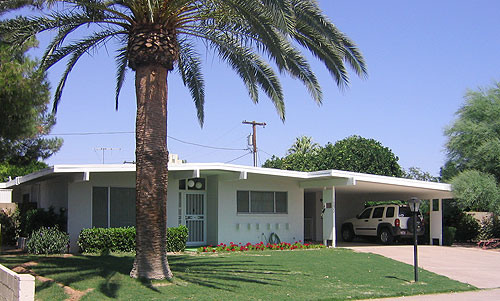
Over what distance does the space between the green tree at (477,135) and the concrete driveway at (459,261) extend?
13.1ft

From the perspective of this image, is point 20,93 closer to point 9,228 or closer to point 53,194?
point 53,194

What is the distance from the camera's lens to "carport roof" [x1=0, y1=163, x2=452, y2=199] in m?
17.4

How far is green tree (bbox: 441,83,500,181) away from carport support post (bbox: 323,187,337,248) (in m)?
7.19

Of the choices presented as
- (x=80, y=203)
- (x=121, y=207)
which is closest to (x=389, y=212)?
(x=121, y=207)

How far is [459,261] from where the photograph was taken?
1800 cm

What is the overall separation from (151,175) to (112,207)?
8.13 metres

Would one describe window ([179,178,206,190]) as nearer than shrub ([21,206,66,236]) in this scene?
No

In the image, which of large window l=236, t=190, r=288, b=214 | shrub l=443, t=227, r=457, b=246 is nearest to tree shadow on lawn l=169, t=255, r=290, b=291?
large window l=236, t=190, r=288, b=214

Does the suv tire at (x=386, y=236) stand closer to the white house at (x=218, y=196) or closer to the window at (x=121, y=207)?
the white house at (x=218, y=196)

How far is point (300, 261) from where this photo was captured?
1605 centimetres

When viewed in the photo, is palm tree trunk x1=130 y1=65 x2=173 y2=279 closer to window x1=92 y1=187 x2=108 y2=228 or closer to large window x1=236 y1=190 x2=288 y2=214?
window x1=92 y1=187 x2=108 y2=228

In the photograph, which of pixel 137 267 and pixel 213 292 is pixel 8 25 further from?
pixel 213 292

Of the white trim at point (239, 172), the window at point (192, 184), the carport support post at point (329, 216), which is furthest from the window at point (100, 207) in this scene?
the carport support post at point (329, 216)

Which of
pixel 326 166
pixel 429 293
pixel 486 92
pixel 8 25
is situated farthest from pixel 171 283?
pixel 326 166
